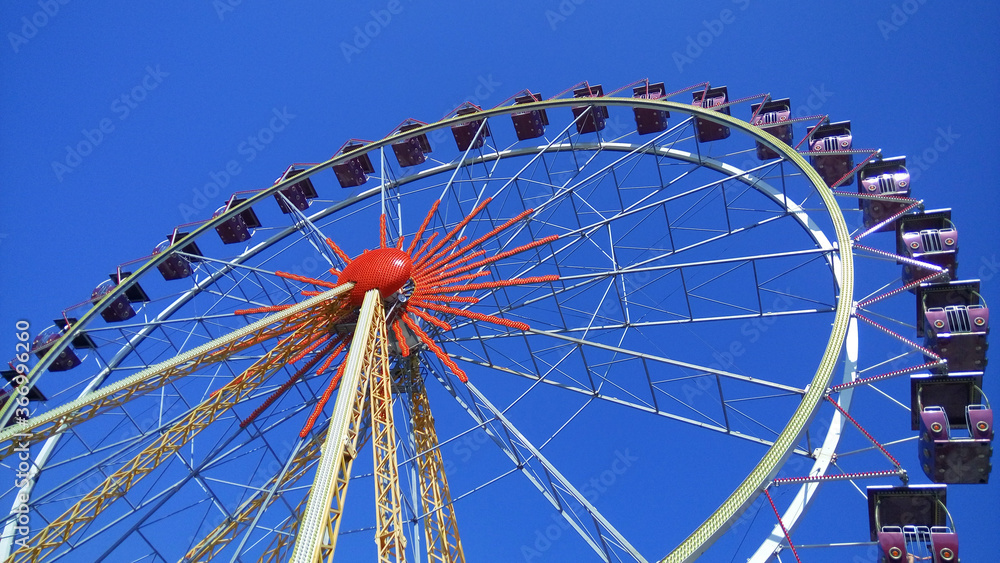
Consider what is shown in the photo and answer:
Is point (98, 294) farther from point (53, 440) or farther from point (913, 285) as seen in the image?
point (913, 285)

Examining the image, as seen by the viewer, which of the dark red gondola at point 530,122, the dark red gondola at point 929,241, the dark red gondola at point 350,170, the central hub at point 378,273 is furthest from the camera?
the dark red gondola at point 350,170

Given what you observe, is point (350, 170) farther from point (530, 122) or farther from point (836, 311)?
point (836, 311)

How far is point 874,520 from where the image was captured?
15711 mm

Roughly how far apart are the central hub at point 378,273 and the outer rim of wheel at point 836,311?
6.63 meters

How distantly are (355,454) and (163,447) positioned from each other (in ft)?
19.4

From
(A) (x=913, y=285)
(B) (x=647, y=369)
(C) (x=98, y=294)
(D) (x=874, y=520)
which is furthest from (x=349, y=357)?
(C) (x=98, y=294)

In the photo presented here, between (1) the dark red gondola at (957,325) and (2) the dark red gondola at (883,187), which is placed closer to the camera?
(1) the dark red gondola at (957,325)

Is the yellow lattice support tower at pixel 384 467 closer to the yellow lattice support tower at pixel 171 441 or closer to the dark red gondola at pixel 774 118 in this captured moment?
the yellow lattice support tower at pixel 171 441

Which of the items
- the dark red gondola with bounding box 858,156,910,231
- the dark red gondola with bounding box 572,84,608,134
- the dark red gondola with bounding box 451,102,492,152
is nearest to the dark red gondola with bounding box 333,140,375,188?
the dark red gondola with bounding box 451,102,492,152

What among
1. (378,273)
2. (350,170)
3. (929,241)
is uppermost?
(350,170)

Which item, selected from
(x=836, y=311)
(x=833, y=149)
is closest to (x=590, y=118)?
(x=833, y=149)

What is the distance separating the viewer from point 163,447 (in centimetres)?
1858

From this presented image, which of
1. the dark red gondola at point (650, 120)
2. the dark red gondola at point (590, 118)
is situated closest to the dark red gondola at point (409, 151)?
the dark red gondola at point (590, 118)

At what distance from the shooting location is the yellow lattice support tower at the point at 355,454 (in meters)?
13.0
